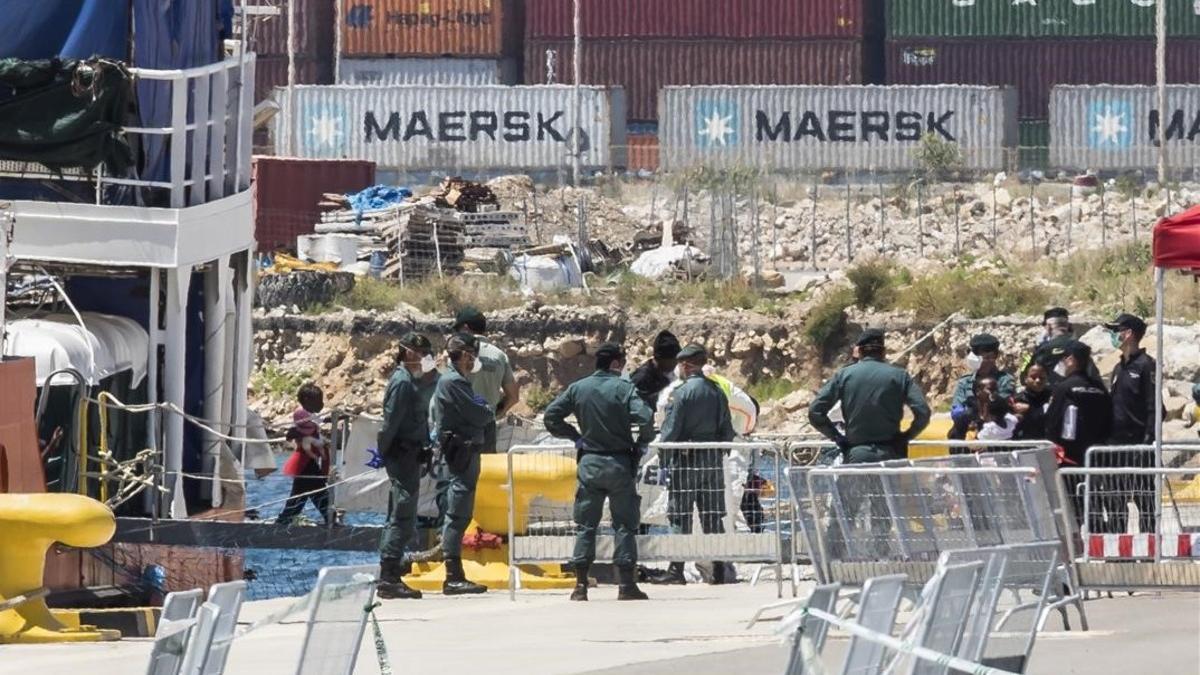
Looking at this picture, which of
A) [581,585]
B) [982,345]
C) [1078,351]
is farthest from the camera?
[982,345]

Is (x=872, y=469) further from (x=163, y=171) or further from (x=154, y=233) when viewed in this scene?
(x=163, y=171)

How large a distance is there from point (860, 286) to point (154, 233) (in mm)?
28422

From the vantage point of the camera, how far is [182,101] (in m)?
20.1

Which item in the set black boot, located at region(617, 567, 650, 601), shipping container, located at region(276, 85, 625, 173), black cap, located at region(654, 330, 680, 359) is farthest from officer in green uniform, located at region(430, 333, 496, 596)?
shipping container, located at region(276, 85, 625, 173)

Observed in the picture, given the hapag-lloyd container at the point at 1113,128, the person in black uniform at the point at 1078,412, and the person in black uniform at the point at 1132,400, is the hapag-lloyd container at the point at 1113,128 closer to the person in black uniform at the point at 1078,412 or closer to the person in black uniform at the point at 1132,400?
the person in black uniform at the point at 1132,400

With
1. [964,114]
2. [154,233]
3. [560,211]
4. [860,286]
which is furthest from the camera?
[964,114]

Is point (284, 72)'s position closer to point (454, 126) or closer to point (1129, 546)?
point (454, 126)

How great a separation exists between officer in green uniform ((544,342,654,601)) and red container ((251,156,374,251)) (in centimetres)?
3993

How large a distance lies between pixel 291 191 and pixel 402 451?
138ft

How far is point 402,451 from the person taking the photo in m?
15.9

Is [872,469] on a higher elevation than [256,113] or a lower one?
lower

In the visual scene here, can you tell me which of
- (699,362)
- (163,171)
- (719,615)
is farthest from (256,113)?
(719,615)

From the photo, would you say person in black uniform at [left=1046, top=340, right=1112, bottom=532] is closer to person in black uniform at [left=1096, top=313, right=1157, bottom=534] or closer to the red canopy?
person in black uniform at [left=1096, top=313, right=1157, bottom=534]

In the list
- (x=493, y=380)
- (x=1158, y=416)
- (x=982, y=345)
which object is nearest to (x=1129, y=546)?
(x=1158, y=416)
